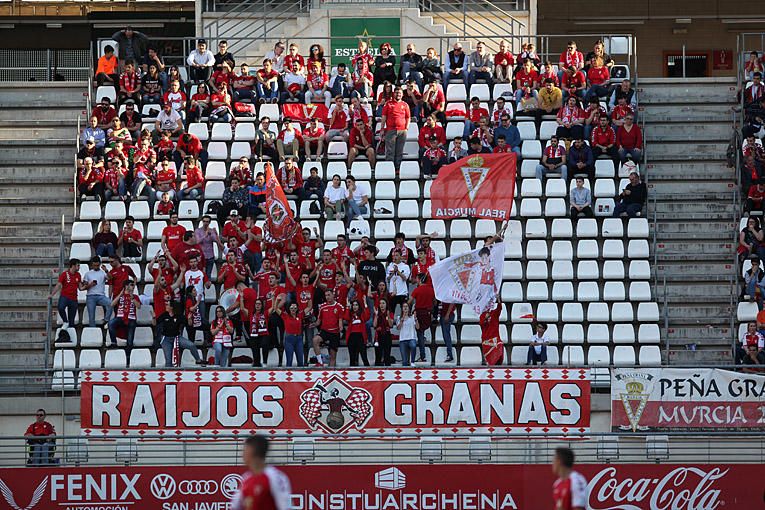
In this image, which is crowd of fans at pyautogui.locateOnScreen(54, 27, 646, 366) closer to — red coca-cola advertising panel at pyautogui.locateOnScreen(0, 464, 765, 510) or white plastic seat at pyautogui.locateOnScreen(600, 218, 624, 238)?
white plastic seat at pyautogui.locateOnScreen(600, 218, 624, 238)

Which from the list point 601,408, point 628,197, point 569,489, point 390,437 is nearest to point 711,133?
point 628,197

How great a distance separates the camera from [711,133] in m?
26.9

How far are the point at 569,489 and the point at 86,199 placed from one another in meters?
14.4

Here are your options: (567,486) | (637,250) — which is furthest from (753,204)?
(567,486)

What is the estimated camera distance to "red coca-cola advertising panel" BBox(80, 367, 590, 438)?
2027 centimetres

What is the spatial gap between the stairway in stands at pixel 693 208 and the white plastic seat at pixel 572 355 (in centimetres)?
149

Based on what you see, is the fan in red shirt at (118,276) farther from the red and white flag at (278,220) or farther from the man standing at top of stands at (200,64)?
the man standing at top of stands at (200,64)

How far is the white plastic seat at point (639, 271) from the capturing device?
945 inches

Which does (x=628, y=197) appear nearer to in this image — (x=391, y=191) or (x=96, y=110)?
(x=391, y=191)

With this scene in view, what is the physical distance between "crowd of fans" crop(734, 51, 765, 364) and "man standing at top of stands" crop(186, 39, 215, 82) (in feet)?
32.3

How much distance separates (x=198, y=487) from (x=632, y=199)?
934 cm

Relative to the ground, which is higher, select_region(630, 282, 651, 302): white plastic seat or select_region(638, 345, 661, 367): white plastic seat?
select_region(630, 282, 651, 302): white plastic seat

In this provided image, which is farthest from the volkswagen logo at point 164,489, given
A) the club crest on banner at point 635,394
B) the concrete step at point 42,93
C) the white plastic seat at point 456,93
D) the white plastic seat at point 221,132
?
the concrete step at point 42,93

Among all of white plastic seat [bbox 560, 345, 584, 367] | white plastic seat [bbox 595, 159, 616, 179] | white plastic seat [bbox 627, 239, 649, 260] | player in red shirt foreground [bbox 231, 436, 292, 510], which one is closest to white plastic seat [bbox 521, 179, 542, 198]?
white plastic seat [bbox 595, 159, 616, 179]
